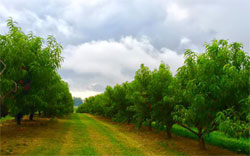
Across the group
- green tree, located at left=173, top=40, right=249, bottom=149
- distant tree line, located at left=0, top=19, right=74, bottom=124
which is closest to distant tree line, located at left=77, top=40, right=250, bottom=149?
green tree, located at left=173, top=40, right=249, bottom=149

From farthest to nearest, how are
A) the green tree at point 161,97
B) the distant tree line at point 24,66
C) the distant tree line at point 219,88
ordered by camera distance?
the green tree at point 161,97, the distant tree line at point 24,66, the distant tree line at point 219,88

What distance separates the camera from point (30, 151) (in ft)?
37.0

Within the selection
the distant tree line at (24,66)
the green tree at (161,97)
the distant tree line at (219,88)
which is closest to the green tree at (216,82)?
the distant tree line at (219,88)

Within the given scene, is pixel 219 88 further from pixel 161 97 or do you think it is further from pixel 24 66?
pixel 24 66

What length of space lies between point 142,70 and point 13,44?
13.8 meters

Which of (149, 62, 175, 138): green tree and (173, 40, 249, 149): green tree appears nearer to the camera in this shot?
(173, 40, 249, 149): green tree

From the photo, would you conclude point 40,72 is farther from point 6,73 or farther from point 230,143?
point 230,143

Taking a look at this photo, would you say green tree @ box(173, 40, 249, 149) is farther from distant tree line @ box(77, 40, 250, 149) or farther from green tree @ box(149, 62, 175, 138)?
green tree @ box(149, 62, 175, 138)

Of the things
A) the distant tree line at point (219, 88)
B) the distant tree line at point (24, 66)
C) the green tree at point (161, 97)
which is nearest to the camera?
the distant tree line at point (219, 88)

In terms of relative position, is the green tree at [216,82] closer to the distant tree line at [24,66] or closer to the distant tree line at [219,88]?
the distant tree line at [219,88]

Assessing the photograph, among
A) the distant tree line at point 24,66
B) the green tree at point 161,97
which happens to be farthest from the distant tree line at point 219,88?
the distant tree line at point 24,66

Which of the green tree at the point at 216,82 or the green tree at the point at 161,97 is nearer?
the green tree at the point at 216,82

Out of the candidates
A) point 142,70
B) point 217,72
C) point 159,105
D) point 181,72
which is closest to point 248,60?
point 217,72

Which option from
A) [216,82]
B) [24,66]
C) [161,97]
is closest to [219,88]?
[216,82]
